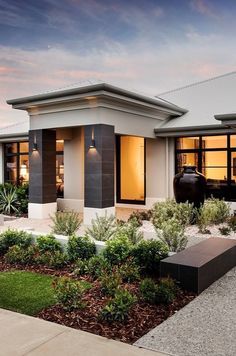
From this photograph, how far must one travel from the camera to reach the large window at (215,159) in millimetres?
14242

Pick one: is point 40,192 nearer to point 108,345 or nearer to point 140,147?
point 140,147

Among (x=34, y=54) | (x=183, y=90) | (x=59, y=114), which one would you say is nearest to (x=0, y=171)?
(x=34, y=54)

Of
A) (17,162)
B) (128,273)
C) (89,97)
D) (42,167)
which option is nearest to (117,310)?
(128,273)

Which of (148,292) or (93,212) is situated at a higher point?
(93,212)

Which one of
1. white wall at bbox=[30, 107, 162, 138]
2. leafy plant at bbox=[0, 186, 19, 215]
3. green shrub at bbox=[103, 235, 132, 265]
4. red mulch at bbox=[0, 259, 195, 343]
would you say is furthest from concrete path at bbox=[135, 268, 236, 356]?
leafy plant at bbox=[0, 186, 19, 215]

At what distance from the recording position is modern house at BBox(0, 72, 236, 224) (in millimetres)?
12117

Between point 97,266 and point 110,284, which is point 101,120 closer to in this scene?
point 97,266

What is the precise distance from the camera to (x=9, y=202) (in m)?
14.8

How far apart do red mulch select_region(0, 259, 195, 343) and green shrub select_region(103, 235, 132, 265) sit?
1039mm

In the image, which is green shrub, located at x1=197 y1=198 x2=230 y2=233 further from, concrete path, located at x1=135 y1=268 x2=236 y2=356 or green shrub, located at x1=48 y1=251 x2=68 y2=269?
concrete path, located at x1=135 y1=268 x2=236 y2=356

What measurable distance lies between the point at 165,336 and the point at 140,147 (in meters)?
14.4

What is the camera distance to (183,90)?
1767cm

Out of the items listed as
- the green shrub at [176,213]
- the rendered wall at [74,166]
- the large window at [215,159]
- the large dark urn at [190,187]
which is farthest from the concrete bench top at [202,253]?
the rendered wall at [74,166]

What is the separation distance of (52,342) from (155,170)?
40.9 feet
